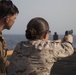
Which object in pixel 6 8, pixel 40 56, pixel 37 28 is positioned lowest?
pixel 40 56

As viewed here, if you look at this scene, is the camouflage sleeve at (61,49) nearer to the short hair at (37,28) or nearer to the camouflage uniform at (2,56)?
the short hair at (37,28)

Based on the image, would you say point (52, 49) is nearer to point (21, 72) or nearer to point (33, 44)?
point (33, 44)

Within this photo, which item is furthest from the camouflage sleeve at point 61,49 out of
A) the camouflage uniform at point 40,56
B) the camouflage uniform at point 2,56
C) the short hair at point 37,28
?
the camouflage uniform at point 2,56

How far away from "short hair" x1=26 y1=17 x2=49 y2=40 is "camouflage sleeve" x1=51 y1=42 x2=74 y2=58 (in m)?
0.23

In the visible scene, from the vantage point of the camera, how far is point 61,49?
15.0 feet

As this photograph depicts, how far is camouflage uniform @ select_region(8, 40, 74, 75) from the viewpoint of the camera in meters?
4.56

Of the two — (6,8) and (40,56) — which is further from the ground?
(6,8)

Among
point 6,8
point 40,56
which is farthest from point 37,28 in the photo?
point 6,8

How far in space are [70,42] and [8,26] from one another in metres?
0.97

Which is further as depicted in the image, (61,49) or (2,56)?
(61,49)

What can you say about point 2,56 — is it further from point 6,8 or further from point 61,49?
point 61,49

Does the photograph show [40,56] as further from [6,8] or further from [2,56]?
[6,8]

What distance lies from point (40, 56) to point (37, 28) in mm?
391

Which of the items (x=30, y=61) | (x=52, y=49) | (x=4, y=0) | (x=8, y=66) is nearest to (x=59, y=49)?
(x=52, y=49)
